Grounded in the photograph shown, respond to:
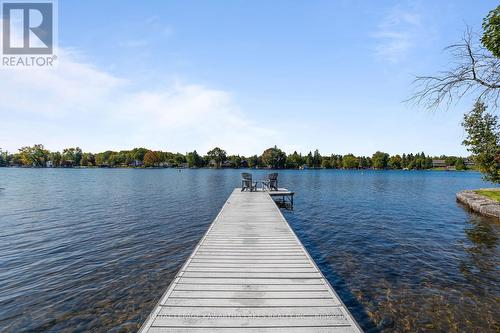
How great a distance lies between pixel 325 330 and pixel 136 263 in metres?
8.38

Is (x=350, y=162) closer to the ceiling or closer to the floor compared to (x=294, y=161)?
closer to the floor

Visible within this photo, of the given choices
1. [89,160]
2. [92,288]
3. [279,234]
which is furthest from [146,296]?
[89,160]

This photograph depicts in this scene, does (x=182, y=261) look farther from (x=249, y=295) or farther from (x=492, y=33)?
(x=492, y=33)

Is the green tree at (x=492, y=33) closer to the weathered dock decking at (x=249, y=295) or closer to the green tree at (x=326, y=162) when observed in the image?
the weathered dock decking at (x=249, y=295)

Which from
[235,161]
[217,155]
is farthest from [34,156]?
[235,161]

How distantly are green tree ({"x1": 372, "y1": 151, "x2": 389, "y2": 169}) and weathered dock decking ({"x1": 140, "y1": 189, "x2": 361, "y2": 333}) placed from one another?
7689 inches

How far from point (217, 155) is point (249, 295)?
170691mm

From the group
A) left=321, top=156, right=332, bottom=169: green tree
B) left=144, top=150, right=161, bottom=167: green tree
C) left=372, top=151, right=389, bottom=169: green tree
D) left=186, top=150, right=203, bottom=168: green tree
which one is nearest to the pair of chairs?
left=186, top=150, right=203, bottom=168: green tree

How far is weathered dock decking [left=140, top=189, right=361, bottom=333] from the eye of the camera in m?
4.34

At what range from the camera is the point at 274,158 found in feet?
536

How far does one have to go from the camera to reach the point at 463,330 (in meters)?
6.11

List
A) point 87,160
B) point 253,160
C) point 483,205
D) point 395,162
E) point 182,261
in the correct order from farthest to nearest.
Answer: point 395,162, point 87,160, point 253,160, point 483,205, point 182,261

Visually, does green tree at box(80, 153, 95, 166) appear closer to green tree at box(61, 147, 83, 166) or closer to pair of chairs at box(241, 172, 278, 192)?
green tree at box(61, 147, 83, 166)

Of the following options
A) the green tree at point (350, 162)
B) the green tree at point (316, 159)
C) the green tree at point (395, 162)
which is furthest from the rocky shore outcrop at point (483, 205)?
the green tree at point (395, 162)
